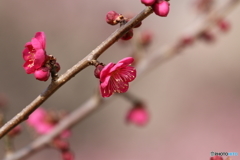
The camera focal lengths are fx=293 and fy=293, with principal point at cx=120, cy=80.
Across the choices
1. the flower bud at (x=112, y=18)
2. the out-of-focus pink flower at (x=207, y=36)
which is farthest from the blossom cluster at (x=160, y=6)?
the out-of-focus pink flower at (x=207, y=36)

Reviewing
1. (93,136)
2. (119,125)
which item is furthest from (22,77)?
(119,125)

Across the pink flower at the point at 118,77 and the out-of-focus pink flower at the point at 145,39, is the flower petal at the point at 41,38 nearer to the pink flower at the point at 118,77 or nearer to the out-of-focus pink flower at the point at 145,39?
the pink flower at the point at 118,77

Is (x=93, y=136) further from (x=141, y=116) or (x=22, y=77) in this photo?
(x=141, y=116)

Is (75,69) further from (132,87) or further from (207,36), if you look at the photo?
(132,87)

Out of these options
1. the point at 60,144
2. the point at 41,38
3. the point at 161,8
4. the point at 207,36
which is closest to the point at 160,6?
the point at 161,8

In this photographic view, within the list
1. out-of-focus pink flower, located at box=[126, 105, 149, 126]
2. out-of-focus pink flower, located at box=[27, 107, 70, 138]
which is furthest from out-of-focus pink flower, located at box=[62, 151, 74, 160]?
out-of-focus pink flower, located at box=[126, 105, 149, 126]
